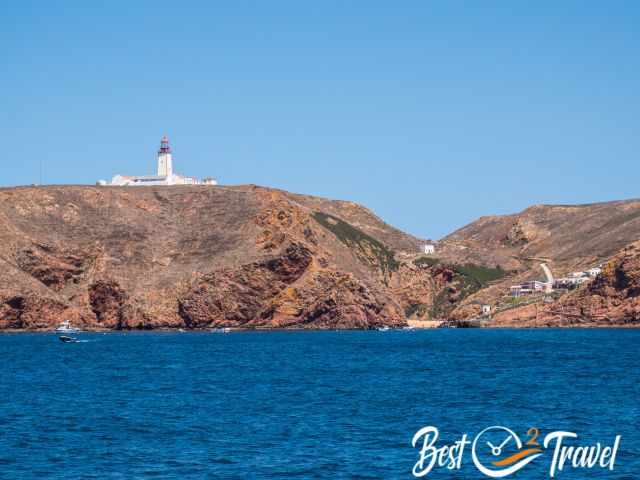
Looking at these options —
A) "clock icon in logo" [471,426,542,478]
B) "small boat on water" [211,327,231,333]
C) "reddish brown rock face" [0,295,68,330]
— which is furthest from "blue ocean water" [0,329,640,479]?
"small boat on water" [211,327,231,333]

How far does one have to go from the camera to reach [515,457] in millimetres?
51031

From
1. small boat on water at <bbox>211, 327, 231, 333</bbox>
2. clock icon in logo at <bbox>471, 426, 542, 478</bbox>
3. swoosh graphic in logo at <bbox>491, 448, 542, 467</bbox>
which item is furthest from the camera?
small boat on water at <bbox>211, 327, 231, 333</bbox>

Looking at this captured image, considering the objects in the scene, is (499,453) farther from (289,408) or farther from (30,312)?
(30,312)

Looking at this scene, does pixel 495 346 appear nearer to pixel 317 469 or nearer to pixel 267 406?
pixel 267 406

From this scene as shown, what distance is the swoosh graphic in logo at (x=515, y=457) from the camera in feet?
162

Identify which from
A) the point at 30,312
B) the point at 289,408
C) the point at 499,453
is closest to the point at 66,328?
the point at 30,312

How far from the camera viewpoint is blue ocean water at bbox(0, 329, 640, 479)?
50156mm

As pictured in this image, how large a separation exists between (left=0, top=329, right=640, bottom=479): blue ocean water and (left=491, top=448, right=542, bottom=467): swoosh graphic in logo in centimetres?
122

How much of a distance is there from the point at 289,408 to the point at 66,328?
120347mm

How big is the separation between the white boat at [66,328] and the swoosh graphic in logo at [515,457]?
13961cm

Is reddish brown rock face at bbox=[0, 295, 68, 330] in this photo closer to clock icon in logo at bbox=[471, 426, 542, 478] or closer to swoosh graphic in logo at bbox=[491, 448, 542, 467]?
clock icon in logo at bbox=[471, 426, 542, 478]

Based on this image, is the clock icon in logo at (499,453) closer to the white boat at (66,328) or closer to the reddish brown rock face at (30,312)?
the white boat at (66,328)

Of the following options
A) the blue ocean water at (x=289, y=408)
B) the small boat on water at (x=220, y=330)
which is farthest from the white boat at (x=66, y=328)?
the blue ocean water at (x=289, y=408)

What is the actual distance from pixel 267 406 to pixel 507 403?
16.1 meters
